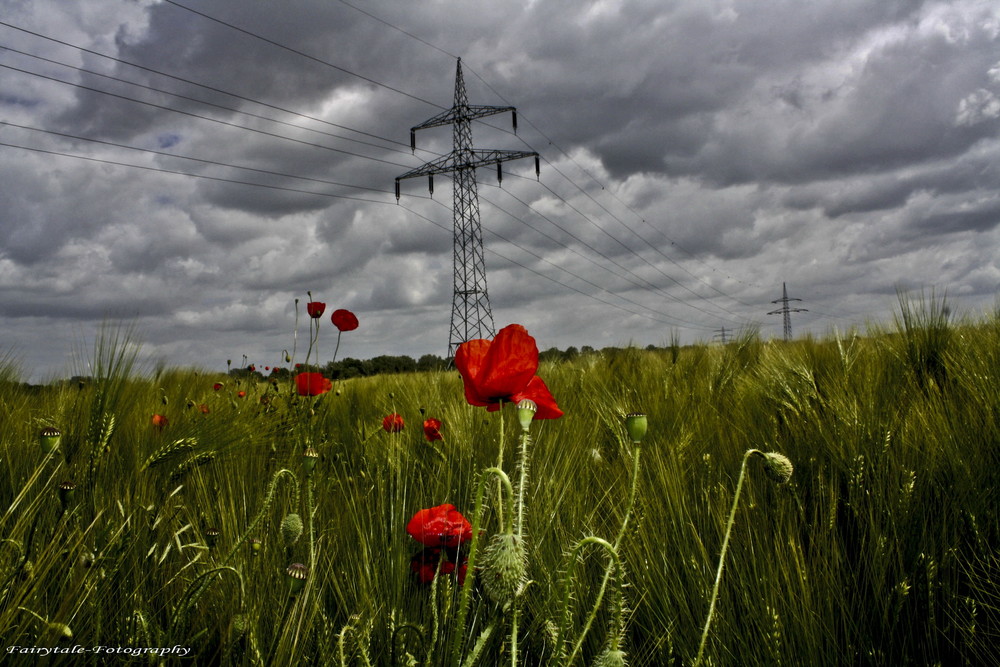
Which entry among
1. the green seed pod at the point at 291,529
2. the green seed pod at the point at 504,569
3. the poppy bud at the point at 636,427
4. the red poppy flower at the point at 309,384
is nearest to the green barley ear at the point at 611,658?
the green seed pod at the point at 504,569

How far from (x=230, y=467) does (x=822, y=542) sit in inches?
51.5

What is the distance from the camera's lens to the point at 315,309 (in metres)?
2.17

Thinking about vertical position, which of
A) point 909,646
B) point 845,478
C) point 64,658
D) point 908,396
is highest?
point 908,396

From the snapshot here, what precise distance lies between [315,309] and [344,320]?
108 millimetres

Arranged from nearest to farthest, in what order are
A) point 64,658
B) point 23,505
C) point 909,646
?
point 64,658
point 909,646
point 23,505

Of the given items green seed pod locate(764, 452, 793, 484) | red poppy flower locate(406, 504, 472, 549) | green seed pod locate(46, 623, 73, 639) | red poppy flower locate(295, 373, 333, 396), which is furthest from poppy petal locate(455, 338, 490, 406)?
red poppy flower locate(295, 373, 333, 396)

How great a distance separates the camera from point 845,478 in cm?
154

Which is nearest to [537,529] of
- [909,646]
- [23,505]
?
[909,646]

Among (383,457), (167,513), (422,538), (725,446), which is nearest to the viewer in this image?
(422,538)

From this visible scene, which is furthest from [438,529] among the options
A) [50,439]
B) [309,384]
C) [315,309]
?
[315,309]

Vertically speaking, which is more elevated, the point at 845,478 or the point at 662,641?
the point at 845,478

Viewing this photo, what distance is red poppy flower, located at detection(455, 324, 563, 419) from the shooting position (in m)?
0.79

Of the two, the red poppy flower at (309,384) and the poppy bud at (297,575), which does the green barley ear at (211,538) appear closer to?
the poppy bud at (297,575)

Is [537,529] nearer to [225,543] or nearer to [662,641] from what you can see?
[662,641]
